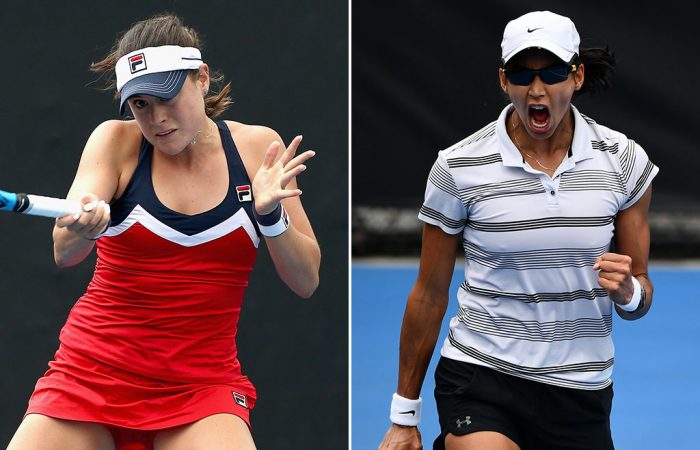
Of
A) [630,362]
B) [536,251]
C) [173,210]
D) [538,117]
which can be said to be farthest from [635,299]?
[630,362]

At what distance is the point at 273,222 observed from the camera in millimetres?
3318

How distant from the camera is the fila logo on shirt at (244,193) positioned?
3477 mm

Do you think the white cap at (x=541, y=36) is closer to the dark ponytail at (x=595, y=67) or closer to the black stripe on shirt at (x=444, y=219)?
the dark ponytail at (x=595, y=67)

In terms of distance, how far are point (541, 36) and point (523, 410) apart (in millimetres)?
997

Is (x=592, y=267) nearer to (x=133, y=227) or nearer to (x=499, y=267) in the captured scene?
(x=499, y=267)

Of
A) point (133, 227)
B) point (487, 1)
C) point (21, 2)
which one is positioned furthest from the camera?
point (487, 1)

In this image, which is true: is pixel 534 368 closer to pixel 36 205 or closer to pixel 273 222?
pixel 273 222

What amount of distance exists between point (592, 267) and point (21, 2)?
6.99ft

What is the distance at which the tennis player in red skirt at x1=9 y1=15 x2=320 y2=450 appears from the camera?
338 cm

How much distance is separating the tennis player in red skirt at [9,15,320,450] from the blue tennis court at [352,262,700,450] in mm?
2129

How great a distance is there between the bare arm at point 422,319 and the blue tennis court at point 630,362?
5.99 ft

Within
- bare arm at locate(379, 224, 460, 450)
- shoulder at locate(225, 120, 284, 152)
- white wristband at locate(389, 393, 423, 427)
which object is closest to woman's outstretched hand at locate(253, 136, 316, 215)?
shoulder at locate(225, 120, 284, 152)

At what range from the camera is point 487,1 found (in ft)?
25.3

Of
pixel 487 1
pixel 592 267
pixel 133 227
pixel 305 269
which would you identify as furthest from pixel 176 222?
pixel 487 1
